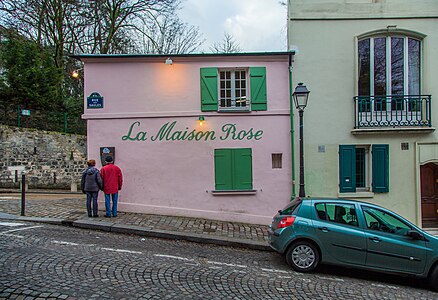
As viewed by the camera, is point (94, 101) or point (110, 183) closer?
point (110, 183)

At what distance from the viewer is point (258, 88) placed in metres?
10.4

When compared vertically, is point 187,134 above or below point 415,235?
above

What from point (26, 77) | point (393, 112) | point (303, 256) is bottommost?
point (303, 256)

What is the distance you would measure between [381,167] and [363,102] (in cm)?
215

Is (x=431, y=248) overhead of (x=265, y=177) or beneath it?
beneath

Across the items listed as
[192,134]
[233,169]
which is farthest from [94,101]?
[233,169]

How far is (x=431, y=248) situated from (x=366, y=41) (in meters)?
7.24

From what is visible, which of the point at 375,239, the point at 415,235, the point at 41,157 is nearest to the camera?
the point at 415,235

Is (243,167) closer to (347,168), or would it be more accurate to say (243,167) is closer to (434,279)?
(347,168)

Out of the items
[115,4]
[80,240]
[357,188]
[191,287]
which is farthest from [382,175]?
[115,4]

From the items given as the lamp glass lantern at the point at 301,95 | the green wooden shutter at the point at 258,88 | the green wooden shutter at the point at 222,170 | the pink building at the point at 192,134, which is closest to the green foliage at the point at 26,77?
the pink building at the point at 192,134

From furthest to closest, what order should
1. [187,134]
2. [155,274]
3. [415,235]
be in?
[187,134], [415,235], [155,274]

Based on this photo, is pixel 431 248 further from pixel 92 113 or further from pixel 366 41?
pixel 92 113

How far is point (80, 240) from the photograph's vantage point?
718 centimetres
